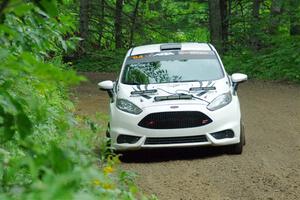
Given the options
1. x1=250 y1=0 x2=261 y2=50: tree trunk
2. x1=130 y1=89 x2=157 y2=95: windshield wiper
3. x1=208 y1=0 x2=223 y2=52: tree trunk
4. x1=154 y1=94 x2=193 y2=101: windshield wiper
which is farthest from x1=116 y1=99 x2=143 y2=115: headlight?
x1=208 y1=0 x2=223 y2=52: tree trunk

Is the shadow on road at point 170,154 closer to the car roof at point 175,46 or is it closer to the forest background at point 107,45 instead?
the forest background at point 107,45

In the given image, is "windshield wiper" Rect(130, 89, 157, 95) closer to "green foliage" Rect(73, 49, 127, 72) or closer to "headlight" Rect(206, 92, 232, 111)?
"headlight" Rect(206, 92, 232, 111)

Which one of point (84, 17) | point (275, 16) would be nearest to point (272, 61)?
point (275, 16)

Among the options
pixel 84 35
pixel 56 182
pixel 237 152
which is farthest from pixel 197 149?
pixel 84 35

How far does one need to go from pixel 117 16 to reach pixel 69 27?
28.9 metres

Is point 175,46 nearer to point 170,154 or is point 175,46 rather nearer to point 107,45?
point 170,154

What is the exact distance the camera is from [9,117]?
10.1ft

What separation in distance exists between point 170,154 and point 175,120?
84 cm

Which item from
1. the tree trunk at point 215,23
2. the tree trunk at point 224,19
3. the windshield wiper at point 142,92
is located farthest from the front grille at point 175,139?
the tree trunk at point 224,19

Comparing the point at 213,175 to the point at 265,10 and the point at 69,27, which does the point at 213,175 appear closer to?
the point at 69,27

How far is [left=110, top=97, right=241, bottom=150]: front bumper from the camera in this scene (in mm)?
10523

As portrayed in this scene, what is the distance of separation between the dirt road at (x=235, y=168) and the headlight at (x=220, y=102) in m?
0.82

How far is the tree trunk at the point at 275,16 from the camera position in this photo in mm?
25800

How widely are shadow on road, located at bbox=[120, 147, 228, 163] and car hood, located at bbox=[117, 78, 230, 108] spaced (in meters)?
0.92
